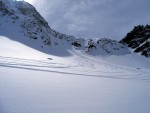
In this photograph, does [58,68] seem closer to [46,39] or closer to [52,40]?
[46,39]

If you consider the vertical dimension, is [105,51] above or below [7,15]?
below

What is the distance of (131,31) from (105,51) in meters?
16.8

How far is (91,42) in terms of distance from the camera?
141 ft

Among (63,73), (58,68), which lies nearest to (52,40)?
(58,68)

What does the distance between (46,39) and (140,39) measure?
2322 cm

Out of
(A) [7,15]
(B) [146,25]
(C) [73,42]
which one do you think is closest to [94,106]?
(C) [73,42]

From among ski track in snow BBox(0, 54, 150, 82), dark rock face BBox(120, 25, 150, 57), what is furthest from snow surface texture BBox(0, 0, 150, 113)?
dark rock face BBox(120, 25, 150, 57)

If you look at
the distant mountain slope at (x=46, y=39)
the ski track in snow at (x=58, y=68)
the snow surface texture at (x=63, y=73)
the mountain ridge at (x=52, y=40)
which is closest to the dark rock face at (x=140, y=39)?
the mountain ridge at (x=52, y=40)

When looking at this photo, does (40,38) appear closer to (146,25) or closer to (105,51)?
(105,51)

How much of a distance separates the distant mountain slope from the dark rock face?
258 centimetres

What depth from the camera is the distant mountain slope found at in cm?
3416

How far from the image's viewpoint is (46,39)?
36.7 metres

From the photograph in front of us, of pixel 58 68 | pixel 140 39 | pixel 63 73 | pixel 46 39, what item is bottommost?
pixel 63 73

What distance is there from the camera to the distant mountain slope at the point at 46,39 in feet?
112
